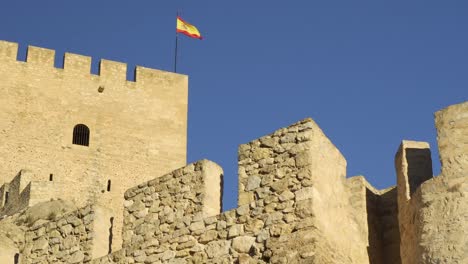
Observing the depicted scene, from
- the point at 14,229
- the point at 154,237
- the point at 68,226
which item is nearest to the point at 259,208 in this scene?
the point at 154,237

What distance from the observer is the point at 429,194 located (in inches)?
426

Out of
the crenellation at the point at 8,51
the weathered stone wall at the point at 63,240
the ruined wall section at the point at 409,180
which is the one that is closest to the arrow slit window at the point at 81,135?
the crenellation at the point at 8,51

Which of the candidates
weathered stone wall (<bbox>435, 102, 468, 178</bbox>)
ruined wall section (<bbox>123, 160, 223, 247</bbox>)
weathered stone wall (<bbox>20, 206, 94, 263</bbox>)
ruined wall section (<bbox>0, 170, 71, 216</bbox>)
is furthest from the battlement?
weathered stone wall (<bbox>435, 102, 468, 178</bbox>)

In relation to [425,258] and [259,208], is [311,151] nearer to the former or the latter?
[259,208]

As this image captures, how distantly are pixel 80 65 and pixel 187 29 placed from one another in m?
3.50

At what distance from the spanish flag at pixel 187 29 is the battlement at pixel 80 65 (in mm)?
1397

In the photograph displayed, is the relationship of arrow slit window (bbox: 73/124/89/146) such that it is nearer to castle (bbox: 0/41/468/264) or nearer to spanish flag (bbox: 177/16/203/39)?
spanish flag (bbox: 177/16/203/39)

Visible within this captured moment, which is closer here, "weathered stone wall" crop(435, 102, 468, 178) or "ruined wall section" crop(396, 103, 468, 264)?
"ruined wall section" crop(396, 103, 468, 264)

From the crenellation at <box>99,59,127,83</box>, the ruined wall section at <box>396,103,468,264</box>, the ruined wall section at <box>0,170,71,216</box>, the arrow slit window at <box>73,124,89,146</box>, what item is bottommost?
the ruined wall section at <box>396,103,468,264</box>

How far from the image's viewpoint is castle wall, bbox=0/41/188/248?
1126 inches

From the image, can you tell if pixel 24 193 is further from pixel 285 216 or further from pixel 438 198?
pixel 438 198

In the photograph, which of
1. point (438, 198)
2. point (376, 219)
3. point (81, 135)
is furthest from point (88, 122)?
point (438, 198)

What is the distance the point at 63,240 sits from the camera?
45.2 feet

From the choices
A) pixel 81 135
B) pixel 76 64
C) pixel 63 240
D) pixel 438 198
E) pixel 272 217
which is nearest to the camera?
pixel 438 198
